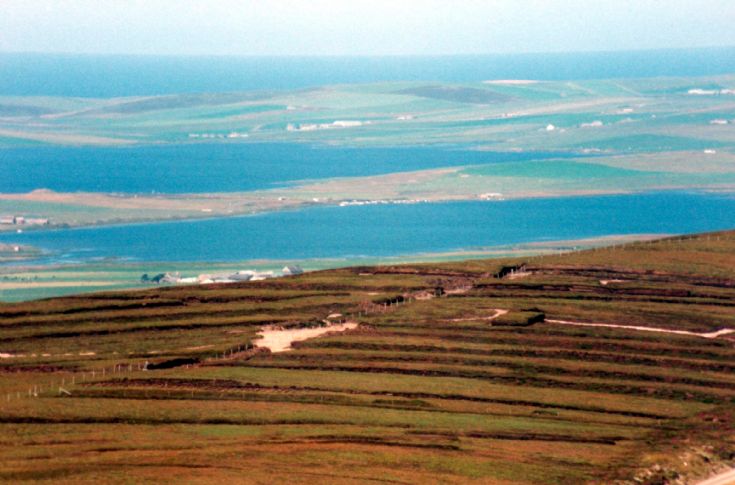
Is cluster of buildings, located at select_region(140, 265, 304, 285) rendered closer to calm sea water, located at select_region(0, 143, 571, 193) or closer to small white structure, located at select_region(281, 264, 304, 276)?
small white structure, located at select_region(281, 264, 304, 276)

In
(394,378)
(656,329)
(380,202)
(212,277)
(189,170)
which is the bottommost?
(380,202)

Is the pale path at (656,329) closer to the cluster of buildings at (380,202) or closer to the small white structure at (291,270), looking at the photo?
the small white structure at (291,270)

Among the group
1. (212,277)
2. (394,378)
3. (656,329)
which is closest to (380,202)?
(212,277)

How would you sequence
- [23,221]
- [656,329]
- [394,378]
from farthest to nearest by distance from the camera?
[23,221], [656,329], [394,378]

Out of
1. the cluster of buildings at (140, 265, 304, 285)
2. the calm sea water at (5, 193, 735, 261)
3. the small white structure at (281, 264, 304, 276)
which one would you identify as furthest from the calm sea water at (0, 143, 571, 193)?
the cluster of buildings at (140, 265, 304, 285)

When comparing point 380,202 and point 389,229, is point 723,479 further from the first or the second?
point 380,202

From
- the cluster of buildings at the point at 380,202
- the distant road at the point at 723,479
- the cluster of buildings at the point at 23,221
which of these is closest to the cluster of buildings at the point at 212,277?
the cluster of buildings at the point at 23,221
